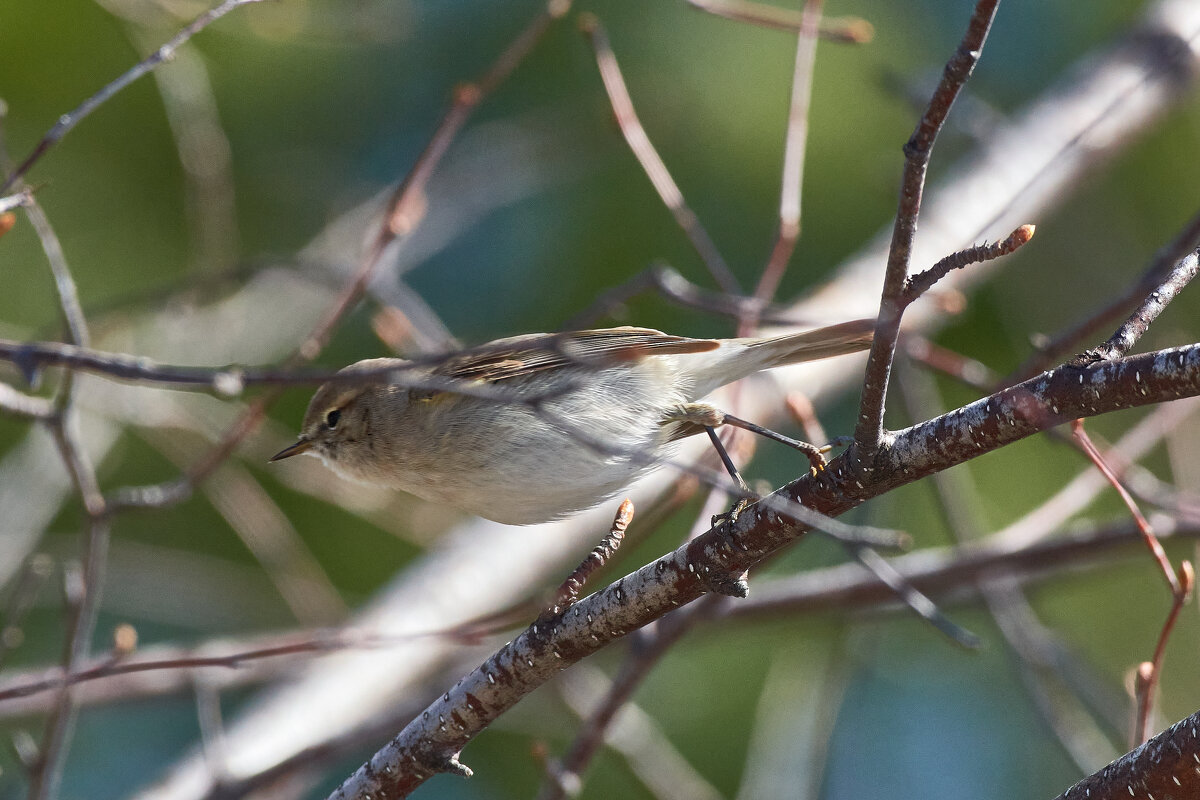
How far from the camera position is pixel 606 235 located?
6.33 meters

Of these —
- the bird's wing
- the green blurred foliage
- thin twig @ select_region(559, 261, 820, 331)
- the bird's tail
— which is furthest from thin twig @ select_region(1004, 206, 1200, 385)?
the green blurred foliage

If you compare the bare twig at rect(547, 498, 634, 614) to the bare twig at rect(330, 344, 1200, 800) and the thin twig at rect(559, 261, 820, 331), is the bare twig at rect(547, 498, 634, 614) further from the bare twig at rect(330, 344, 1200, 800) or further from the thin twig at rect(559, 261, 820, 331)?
the thin twig at rect(559, 261, 820, 331)

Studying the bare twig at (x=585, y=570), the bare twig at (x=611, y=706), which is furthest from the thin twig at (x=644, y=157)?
the bare twig at (x=585, y=570)

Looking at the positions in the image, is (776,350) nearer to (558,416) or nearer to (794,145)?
(558,416)

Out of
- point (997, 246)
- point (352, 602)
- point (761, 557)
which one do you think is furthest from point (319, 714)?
point (997, 246)

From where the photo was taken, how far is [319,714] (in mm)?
4656

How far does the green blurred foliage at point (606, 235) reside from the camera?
18.9 ft

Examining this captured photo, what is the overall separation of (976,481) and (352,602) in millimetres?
3406

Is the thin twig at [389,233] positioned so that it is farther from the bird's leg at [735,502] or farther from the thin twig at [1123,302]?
the thin twig at [1123,302]

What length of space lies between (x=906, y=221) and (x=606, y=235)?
4778mm

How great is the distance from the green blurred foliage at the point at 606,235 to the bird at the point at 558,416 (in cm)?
212

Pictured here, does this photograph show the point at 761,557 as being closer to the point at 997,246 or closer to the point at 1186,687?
the point at 997,246

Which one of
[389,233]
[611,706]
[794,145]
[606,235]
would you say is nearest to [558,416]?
[611,706]

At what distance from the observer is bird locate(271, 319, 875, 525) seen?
10.3ft
